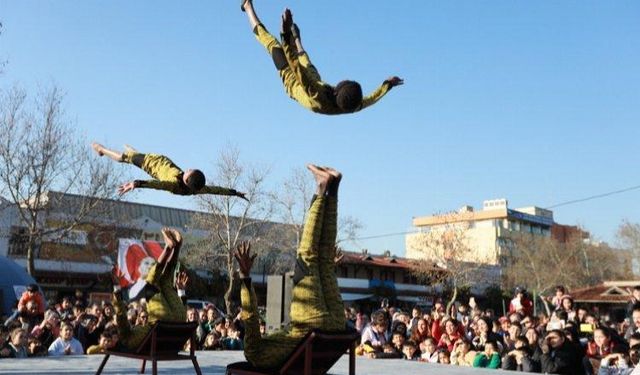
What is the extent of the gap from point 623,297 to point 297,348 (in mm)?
38021

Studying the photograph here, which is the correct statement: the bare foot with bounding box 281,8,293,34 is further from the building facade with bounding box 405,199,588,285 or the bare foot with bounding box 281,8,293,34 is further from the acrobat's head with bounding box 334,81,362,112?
the building facade with bounding box 405,199,588,285

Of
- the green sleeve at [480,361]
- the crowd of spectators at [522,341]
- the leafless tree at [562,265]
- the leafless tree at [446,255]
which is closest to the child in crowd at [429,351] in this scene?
the crowd of spectators at [522,341]

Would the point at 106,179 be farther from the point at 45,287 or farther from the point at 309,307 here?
the point at 309,307

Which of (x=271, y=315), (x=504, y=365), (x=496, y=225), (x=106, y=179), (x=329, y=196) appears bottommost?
(x=504, y=365)

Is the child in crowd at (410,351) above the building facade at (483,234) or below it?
below

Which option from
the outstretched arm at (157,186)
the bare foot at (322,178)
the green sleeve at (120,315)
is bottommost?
the green sleeve at (120,315)

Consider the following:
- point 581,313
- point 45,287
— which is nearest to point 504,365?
point 581,313

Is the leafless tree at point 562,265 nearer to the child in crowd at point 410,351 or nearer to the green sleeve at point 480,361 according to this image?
the child in crowd at point 410,351

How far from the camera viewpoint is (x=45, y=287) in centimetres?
3338

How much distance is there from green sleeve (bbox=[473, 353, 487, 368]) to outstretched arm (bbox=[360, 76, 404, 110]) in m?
5.33

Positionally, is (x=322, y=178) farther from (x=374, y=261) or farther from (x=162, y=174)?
(x=374, y=261)

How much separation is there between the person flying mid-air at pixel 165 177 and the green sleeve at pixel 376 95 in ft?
5.12

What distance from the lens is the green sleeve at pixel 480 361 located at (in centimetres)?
918

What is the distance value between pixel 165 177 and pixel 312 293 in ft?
7.41
